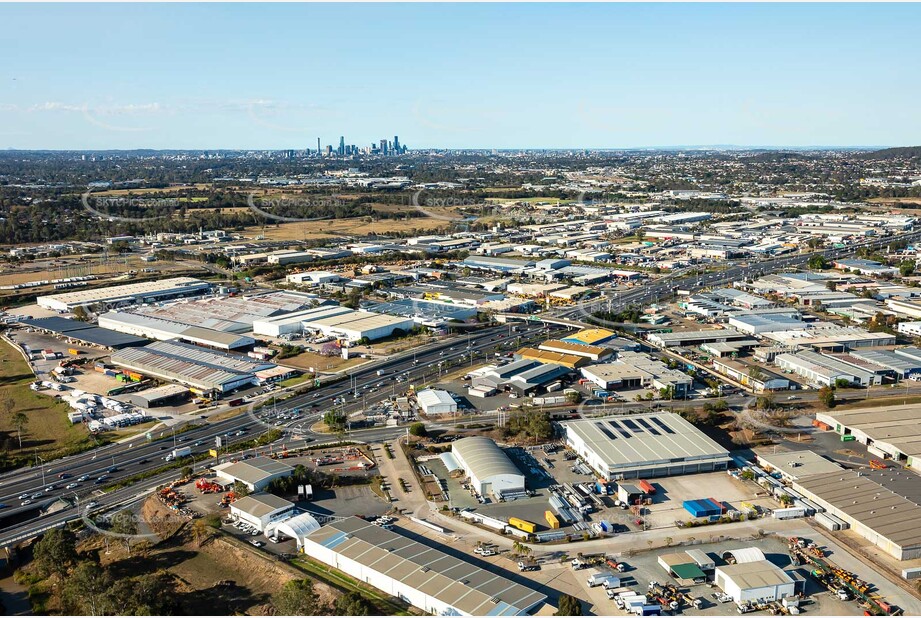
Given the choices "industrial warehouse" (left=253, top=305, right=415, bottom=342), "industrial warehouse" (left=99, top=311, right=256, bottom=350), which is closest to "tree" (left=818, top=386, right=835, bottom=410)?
"industrial warehouse" (left=253, top=305, right=415, bottom=342)

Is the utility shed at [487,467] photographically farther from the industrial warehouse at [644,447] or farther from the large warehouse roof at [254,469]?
the large warehouse roof at [254,469]

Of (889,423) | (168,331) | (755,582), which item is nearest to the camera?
(755,582)

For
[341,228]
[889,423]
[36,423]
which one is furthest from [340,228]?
[889,423]

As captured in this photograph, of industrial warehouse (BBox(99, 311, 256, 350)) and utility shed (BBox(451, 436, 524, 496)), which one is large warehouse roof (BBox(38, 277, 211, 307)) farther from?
utility shed (BBox(451, 436, 524, 496))

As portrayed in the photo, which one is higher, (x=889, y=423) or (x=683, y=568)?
(x=889, y=423)

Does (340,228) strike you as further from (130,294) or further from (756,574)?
(756,574)

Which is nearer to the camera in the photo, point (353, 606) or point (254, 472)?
point (353, 606)

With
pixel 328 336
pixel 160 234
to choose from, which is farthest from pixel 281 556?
pixel 160 234

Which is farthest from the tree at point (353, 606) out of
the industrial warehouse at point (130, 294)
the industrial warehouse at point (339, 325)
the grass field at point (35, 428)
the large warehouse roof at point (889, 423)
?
the industrial warehouse at point (130, 294)

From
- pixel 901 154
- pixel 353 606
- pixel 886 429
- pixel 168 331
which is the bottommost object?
pixel 353 606
